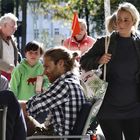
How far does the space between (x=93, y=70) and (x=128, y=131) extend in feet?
2.12

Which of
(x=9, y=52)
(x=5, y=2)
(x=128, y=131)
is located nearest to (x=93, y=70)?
(x=128, y=131)

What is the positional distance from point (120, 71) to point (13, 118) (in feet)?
4.88

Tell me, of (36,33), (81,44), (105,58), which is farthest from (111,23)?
(36,33)

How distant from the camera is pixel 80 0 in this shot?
22953 millimetres

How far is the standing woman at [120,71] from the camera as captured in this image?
5215mm

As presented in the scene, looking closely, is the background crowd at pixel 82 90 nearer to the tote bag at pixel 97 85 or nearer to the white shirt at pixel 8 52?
the tote bag at pixel 97 85

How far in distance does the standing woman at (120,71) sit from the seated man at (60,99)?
2.00ft

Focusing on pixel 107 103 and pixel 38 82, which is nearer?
pixel 107 103

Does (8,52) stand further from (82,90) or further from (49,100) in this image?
(49,100)

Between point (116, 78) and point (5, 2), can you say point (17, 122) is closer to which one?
point (116, 78)

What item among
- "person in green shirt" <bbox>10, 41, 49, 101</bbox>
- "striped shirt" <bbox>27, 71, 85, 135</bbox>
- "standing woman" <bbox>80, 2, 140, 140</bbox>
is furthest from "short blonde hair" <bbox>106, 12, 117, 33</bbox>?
"person in green shirt" <bbox>10, 41, 49, 101</bbox>

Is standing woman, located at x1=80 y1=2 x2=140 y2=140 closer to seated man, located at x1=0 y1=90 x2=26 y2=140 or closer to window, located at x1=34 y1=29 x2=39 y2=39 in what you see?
seated man, located at x1=0 y1=90 x2=26 y2=140

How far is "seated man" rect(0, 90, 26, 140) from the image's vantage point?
3975 mm

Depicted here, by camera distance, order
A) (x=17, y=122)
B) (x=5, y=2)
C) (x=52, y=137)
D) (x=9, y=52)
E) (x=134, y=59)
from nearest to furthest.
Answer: (x=17, y=122)
(x=52, y=137)
(x=134, y=59)
(x=9, y=52)
(x=5, y=2)
